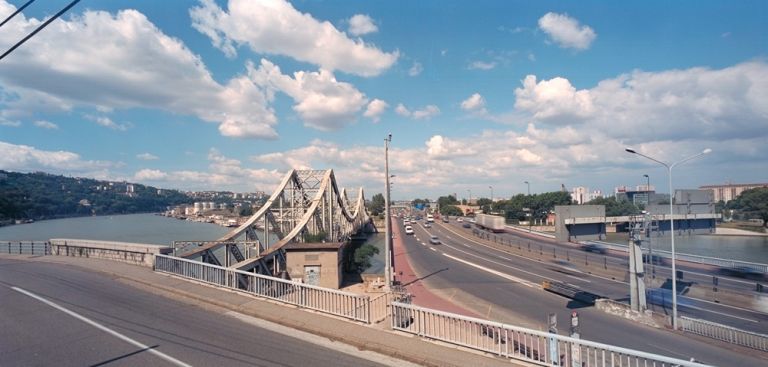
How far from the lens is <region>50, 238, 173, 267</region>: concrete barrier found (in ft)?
51.8

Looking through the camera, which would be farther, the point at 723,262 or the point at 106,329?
the point at 723,262

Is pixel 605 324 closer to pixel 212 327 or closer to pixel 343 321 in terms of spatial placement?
pixel 343 321

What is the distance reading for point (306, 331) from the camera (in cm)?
890

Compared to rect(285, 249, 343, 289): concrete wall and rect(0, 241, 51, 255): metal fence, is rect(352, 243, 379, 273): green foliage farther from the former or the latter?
rect(0, 241, 51, 255): metal fence

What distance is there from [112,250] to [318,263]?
11.3 metres

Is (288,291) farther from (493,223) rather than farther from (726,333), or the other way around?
(493,223)

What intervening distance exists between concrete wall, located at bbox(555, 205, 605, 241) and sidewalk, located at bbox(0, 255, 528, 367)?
17702 mm

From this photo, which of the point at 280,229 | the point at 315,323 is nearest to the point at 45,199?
the point at 280,229

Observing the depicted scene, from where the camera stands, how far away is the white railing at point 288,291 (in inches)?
385

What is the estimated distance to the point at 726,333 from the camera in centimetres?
1708

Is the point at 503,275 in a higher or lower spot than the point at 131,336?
lower

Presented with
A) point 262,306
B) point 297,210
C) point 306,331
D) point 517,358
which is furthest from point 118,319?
point 297,210

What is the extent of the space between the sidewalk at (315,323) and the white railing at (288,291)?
269 mm

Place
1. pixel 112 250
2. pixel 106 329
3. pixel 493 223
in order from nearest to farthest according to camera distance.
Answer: pixel 106 329, pixel 112 250, pixel 493 223
